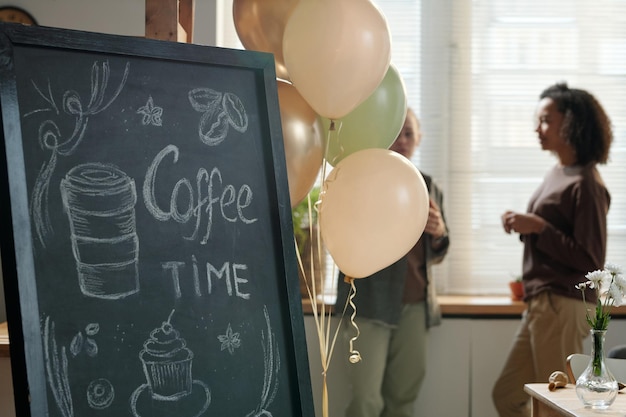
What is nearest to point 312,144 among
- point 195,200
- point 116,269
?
point 195,200

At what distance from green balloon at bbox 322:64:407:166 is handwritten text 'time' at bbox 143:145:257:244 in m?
0.59

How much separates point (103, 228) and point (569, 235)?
2.44m

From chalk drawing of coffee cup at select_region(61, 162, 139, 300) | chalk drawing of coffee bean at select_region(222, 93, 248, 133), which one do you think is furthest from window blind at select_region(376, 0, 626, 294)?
chalk drawing of coffee cup at select_region(61, 162, 139, 300)

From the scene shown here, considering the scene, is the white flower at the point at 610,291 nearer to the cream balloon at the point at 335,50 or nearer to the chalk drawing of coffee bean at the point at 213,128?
the cream balloon at the point at 335,50

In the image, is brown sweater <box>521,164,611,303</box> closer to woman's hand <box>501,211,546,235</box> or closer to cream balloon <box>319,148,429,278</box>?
woman's hand <box>501,211,546,235</box>

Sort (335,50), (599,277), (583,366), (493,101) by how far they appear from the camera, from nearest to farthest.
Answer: (335,50) < (599,277) < (583,366) < (493,101)

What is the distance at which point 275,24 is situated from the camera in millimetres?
2023

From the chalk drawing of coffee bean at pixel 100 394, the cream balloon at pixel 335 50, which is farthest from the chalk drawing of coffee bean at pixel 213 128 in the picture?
the chalk drawing of coffee bean at pixel 100 394

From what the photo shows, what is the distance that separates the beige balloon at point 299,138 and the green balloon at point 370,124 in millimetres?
73

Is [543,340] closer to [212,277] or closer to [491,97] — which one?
[491,97]

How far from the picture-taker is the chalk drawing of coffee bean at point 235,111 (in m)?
1.58

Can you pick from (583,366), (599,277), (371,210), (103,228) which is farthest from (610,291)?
(103,228)

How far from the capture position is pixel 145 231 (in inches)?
56.6

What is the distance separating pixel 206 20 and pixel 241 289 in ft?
8.43
